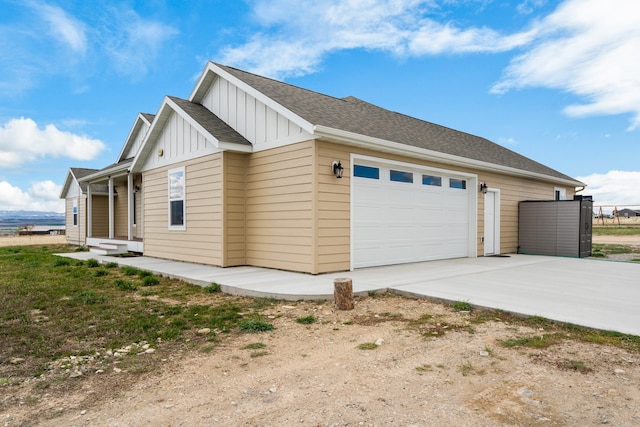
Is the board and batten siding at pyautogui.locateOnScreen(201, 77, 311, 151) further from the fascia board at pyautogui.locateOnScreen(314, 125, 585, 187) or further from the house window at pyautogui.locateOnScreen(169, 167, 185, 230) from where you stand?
the house window at pyautogui.locateOnScreen(169, 167, 185, 230)

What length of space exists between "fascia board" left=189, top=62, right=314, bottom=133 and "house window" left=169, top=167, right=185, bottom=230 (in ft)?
6.94

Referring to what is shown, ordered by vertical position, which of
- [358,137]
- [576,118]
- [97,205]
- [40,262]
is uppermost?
[576,118]

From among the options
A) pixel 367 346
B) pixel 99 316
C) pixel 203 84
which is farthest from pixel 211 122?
pixel 367 346

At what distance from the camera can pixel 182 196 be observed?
10.2 m

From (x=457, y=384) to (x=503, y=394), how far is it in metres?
0.31

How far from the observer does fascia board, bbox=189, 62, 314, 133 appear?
24.0 ft

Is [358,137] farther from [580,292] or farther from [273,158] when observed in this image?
[580,292]

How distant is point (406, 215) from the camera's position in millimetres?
9555

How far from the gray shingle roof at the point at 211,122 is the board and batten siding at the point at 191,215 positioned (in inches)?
18.1

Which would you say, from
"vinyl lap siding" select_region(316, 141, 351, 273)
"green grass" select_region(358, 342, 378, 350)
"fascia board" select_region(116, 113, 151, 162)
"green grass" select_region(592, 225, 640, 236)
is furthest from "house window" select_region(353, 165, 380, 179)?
"green grass" select_region(592, 225, 640, 236)

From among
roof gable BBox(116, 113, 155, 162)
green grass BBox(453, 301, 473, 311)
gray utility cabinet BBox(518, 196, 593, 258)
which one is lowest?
green grass BBox(453, 301, 473, 311)

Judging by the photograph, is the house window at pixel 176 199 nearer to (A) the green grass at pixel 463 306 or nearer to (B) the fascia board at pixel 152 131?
(B) the fascia board at pixel 152 131

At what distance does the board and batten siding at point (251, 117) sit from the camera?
795cm

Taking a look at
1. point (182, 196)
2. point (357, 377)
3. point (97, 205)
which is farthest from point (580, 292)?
point (97, 205)
